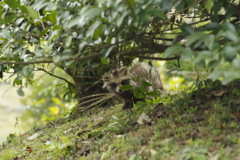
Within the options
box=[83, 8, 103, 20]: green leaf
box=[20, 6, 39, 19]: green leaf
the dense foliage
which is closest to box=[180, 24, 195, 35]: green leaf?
the dense foliage

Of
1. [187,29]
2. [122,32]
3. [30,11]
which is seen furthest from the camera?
[30,11]

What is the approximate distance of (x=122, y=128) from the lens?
3.14 metres

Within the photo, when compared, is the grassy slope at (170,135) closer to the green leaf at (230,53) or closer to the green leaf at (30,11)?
the green leaf at (230,53)

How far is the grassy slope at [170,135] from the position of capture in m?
2.34

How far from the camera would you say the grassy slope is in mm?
2343

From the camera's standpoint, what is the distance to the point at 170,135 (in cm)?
266

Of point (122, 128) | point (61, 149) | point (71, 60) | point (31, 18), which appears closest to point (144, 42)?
point (71, 60)

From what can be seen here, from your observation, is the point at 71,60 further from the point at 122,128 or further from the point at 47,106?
the point at 47,106

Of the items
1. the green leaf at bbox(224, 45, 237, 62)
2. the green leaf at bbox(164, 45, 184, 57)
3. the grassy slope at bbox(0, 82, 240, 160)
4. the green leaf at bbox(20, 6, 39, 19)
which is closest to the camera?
the green leaf at bbox(224, 45, 237, 62)

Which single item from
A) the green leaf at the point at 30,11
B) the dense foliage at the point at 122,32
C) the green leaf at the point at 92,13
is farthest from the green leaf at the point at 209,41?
the green leaf at the point at 30,11

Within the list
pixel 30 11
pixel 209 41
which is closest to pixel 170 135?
pixel 209 41

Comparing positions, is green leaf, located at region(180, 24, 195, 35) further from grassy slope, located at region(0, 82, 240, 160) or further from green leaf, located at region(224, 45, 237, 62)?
grassy slope, located at region(0, 82, 240, 160)

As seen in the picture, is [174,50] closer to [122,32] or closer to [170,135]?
[122,32]

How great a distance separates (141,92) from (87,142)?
34.4 inches
